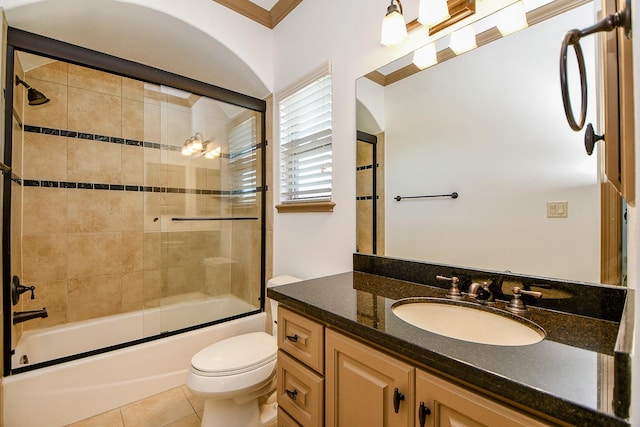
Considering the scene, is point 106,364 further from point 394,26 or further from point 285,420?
point 394,26

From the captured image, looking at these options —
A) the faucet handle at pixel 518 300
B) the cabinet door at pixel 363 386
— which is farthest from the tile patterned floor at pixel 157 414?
the faucet handle at pixel 518 300

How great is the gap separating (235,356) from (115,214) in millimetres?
1733

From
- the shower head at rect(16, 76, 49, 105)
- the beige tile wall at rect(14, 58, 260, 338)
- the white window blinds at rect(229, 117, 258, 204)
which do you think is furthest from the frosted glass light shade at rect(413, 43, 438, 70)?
the shower head at rect(16, 76, 49, 105)

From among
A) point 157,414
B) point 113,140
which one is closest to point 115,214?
point 113,140

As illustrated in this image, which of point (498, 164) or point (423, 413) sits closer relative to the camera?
point (423, 413)

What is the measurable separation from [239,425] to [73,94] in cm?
263

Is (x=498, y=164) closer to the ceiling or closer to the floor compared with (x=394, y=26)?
closer to the floor

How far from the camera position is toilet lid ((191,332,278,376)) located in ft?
4.53

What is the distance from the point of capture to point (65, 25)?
5.38 feet

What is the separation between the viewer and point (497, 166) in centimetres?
107

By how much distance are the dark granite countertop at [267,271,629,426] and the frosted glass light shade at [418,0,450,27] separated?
1.13 metres

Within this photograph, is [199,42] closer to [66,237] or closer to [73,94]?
[73,94]

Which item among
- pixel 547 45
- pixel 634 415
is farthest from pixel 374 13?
pixel 634 415

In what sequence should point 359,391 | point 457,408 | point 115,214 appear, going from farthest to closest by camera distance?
point 115,214 → point 359,391 → point 457,408
